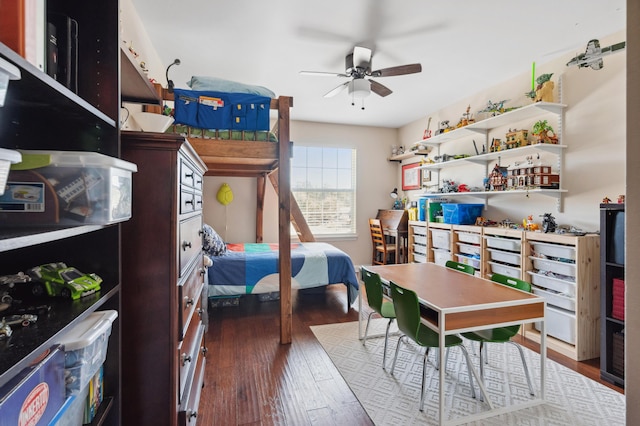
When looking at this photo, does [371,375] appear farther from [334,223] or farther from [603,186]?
[334,223]

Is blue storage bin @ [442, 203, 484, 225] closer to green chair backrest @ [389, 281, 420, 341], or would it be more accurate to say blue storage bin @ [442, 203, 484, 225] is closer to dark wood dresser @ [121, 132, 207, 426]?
green chair backrest @ [389, 281, 420, 341]

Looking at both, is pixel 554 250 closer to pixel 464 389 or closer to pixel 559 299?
pixel 559 299

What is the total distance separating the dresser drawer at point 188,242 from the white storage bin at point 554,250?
3.00 metres

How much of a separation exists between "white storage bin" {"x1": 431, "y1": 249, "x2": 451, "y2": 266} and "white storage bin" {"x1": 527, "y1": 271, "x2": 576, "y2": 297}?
1.13 meters

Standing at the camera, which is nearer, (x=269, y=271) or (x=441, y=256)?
(x=269, y=271)

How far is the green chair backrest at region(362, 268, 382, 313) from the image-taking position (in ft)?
7.86

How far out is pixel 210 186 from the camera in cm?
509

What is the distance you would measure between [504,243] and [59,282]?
3.61 meters

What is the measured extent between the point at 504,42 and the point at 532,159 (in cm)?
127

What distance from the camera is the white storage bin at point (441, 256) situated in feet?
13.3

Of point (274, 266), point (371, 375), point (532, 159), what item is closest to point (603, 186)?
point (532, 159)

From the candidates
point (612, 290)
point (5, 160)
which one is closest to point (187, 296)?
point (5, 160)

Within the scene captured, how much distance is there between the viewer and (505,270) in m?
3.25

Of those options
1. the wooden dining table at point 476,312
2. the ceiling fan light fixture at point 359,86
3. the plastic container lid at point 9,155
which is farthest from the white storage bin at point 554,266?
the plastic container lid at point 9,155
